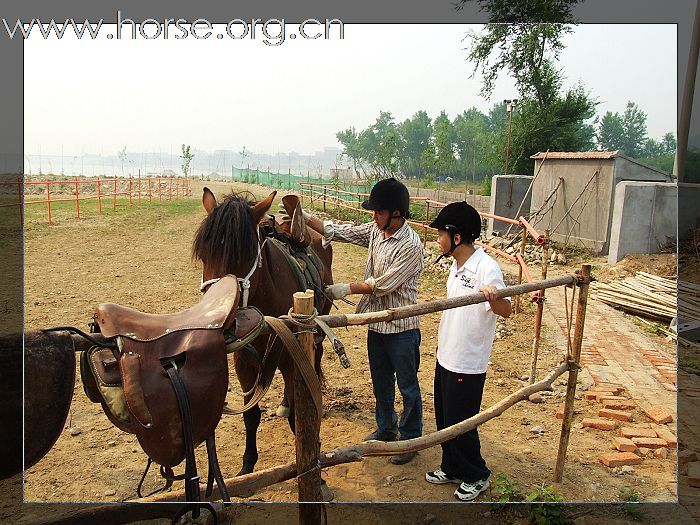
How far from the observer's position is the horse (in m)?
2.44

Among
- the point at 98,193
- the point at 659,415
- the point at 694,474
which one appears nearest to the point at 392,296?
the point at 694,474

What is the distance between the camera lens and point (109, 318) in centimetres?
169

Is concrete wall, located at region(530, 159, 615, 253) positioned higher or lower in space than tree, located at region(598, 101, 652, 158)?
lower

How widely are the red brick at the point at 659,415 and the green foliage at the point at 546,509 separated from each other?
1736 millimetres

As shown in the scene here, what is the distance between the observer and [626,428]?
12.6ft

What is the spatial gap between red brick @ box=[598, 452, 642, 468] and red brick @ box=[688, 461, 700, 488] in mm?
299

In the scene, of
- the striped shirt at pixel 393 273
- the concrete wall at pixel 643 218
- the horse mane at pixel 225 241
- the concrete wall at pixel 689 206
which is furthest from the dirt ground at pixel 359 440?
the concrete wall at pixel 689 206

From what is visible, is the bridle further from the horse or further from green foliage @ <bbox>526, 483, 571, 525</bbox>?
green foliage @ <bbox>526, 483, 571, 525</bbox>

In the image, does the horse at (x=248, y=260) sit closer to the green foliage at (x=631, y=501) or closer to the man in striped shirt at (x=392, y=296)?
the man in striped shirt at (x=392, y=296)

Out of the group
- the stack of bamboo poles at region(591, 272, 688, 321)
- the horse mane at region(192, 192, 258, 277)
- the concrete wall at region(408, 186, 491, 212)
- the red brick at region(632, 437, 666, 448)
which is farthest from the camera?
the concrete wall at region(408, 186, 491, 212)

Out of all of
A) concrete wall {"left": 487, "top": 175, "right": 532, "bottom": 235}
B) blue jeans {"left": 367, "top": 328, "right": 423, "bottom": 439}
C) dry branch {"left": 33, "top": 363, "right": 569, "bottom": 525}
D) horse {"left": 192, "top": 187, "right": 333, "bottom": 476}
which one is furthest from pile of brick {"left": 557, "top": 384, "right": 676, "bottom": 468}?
concrete wall {"left": 487, "top": 175, "right": 532, "bottom": 235}

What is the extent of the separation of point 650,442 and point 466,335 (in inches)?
82.3

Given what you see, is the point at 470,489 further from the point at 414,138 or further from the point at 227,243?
the point at 414,138

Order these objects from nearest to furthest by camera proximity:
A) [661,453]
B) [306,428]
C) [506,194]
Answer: [306,428], [661,453], [506,194]
